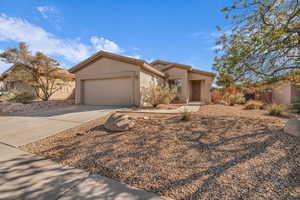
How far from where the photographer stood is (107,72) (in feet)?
32.0

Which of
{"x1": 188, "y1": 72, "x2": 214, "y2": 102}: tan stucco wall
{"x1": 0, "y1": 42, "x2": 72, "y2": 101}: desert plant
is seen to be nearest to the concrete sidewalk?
{"x1": 0, "y1": 42, "x2": 72, "y2": 101}: desert plant

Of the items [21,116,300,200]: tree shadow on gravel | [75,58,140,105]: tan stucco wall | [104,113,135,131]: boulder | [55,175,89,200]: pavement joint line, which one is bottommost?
[55,175,89,200]: pavement joint line

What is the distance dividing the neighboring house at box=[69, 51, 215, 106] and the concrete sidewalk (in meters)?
6.69

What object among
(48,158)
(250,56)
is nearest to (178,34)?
(250,56)

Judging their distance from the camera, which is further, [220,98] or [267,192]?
[220,98]

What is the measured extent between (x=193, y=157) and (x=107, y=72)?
9023 mm

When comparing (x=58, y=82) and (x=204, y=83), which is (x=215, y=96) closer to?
(x=204, y=83)

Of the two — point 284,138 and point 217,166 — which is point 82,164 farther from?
point 284,138

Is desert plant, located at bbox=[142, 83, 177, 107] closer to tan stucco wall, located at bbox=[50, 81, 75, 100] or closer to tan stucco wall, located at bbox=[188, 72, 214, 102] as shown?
tan stucco wall, located at bbox=[188, 72, 214, 102]

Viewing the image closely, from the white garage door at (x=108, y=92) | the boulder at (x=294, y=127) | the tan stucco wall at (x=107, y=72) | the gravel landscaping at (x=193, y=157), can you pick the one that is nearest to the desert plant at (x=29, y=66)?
the tan stucco wall at (x=107, y=72)

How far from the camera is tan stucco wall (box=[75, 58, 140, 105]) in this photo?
29.0 ft

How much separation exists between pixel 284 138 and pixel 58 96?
18538 millimetres

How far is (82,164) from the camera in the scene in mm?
2506

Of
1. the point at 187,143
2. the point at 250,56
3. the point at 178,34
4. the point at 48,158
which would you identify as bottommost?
the point at 48,158
